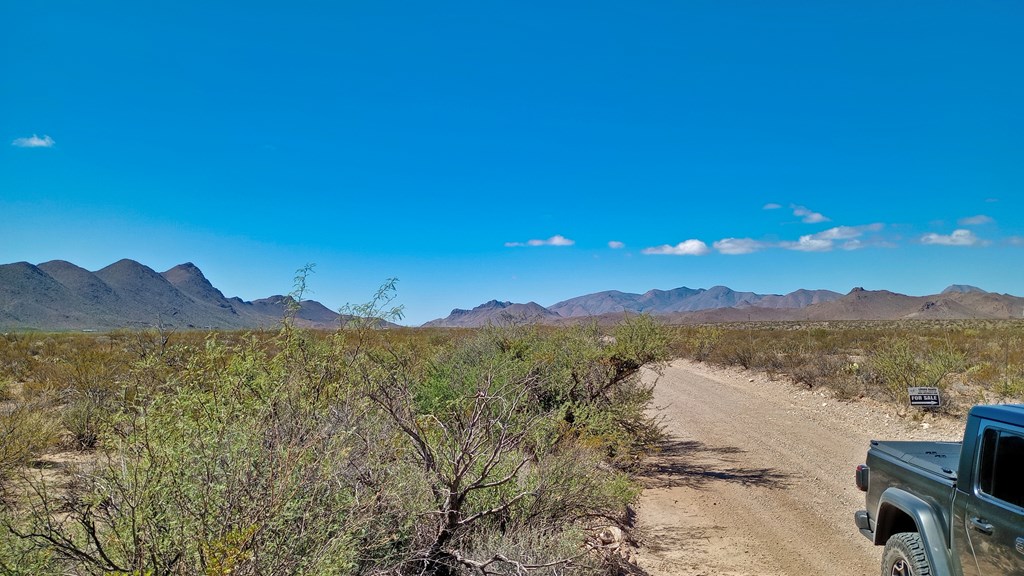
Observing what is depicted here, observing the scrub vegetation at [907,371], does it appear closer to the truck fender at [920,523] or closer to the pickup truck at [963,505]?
the truck fender at [920,523]

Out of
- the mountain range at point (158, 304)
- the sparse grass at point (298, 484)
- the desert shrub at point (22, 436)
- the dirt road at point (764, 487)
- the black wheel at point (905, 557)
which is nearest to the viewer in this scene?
the sparse grass at point (298, 484)

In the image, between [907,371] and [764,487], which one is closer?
[764,487]

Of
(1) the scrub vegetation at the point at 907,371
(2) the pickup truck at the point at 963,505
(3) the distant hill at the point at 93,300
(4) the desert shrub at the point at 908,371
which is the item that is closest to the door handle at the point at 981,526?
(2) the pickup truck at the point at 963,505

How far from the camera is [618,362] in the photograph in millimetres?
10469

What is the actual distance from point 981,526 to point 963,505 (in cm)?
24

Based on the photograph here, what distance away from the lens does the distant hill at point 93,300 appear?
291ft

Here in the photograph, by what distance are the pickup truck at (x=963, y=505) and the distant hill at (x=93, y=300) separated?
2593 inches

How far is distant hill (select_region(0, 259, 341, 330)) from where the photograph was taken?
88562 mm

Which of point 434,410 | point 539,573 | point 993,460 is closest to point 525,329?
point 434,410

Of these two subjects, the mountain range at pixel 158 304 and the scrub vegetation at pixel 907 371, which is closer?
the scrub vegetation at pixel 907 371

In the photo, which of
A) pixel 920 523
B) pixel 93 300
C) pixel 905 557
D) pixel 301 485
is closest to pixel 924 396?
pixel 905 557

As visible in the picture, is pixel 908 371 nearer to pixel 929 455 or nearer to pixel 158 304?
pixel 929 455

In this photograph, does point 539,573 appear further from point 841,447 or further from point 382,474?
point 841,447

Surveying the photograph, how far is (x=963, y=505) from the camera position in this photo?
3.74 metres
